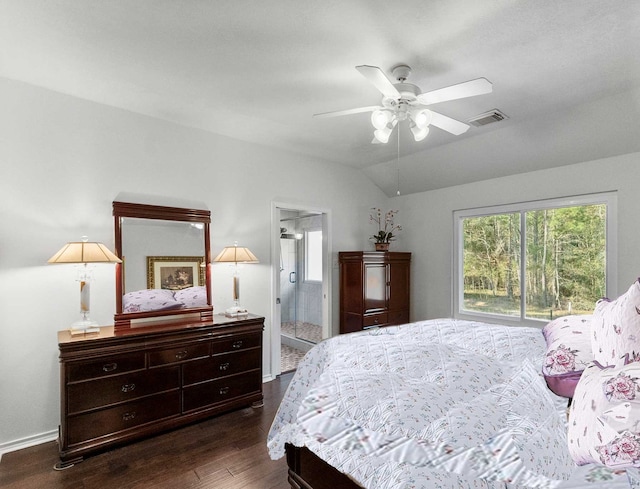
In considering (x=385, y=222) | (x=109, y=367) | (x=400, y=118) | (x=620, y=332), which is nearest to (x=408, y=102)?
(x=400, y=118)

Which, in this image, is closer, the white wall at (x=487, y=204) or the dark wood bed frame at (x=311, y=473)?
the dark wood bed frame at (x=311, y=473)

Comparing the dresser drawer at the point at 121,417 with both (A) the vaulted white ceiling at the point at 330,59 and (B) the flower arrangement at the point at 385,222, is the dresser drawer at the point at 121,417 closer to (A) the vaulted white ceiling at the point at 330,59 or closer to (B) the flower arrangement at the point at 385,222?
(A) the vaulted white ceiling at the point at 330,59

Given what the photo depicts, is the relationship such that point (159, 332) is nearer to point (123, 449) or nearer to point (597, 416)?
point (123, 449)

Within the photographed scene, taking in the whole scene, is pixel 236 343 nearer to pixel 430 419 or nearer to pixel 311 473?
pixel 311 473

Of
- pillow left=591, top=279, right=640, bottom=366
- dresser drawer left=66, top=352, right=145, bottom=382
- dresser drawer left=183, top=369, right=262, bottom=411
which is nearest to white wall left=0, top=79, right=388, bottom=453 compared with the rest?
dresser drawer left=66, top=352, right=145, bottom=382

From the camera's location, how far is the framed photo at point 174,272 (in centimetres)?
329

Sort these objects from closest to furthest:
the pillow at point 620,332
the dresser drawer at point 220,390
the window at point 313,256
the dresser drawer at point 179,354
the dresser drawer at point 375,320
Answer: the pillow at point 620,332
the dresser drawer at point 179,354
the dresser drawer at point 220,390
the dresser drawer at point 375,320
the window at point 313,256

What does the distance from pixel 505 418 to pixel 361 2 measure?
2.03 metres

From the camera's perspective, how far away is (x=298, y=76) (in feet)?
8.52

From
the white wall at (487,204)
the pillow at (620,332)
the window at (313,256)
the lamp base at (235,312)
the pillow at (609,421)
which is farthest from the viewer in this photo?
the window at (313,256)

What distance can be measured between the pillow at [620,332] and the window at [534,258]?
264 centimetres

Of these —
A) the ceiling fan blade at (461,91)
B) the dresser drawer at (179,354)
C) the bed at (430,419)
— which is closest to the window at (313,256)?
the dresser drawer at (179,354)


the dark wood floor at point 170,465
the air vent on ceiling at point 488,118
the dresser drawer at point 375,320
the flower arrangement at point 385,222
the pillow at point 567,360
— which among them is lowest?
the dark wood floor at point 170,465

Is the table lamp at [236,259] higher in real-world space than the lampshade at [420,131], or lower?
lower
